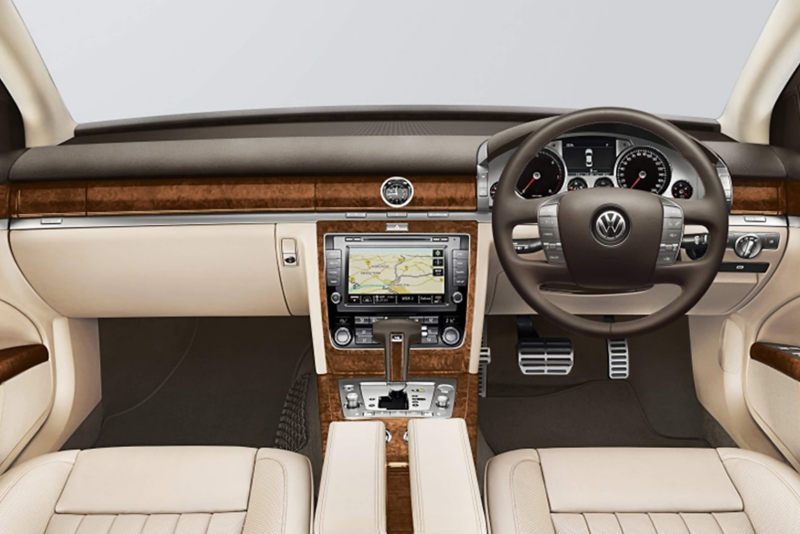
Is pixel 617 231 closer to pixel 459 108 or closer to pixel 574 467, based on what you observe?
pixel 574 467

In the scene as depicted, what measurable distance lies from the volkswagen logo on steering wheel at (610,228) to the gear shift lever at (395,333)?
2.00ft

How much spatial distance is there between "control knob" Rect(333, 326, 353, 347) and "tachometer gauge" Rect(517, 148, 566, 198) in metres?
0.61

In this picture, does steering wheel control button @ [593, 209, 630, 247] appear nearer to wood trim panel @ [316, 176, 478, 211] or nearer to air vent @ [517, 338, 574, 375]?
wood trim panel @ [316, 176, 478, 211]

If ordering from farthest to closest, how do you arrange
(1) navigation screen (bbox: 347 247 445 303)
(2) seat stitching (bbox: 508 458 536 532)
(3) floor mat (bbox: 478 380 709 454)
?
(3) floor mat (bbox: 478 380 709 454)
(1) navigation screen (bbox: 347 247 445 303)
(2) seat stitching (bbox: 508 458 536 532)

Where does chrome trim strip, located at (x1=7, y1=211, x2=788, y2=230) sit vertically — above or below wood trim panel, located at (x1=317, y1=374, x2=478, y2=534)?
above

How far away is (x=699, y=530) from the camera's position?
1293mm

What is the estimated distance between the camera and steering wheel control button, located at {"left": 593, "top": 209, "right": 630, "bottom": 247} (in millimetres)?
1304

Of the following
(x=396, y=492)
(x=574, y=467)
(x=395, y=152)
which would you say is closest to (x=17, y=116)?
(x=395, y=152)

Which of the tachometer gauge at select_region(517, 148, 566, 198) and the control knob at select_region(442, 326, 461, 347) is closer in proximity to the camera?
the tachometer gauge at select_region(517, 148, 566, 198)

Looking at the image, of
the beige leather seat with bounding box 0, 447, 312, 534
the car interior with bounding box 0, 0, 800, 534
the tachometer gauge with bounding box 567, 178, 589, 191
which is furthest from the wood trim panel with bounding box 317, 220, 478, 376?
Result: the beige leather seat with bounding box 0, 447, 312, 534

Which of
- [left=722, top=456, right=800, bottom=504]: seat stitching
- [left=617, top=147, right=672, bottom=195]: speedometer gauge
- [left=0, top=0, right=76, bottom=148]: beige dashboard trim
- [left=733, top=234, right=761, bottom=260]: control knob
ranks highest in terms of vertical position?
[left=0, top=0, right=76, bottom=148]: beige dashboard trim

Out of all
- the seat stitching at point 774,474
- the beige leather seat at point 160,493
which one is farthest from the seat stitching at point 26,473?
the seat stitching at point 774,474

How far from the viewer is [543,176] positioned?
5.33 feet

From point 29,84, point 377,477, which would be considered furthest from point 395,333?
point 29,84
